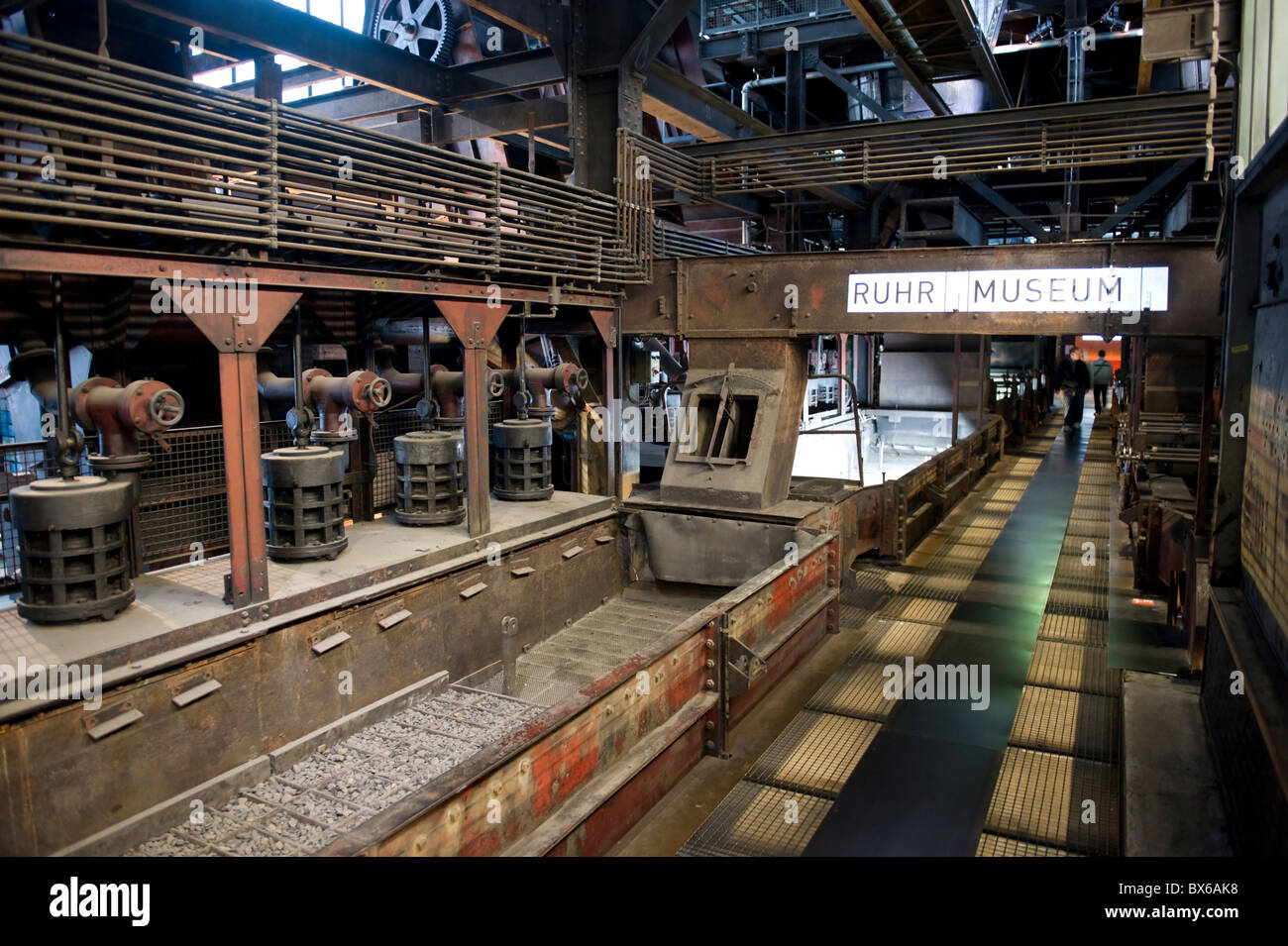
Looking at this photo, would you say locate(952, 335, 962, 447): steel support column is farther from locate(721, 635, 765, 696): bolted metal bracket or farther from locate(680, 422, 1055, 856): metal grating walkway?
locate(721, 635, 765, 696): bolted metal bracket

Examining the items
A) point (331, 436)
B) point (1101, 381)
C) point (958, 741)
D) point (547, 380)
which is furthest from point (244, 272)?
point (1101, 381)

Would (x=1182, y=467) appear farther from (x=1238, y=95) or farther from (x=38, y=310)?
(x=38, y=310)

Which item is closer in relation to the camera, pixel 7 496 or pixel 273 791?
pixel 273 791

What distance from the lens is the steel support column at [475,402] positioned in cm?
744

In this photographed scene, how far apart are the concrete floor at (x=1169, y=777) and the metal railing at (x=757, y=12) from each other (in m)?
13.6

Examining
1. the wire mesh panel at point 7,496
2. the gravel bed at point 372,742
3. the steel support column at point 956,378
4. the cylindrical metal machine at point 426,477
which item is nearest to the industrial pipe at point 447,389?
the cylindrical metal machine at point 426,477

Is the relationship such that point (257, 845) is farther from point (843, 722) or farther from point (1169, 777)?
point (1169, 777)

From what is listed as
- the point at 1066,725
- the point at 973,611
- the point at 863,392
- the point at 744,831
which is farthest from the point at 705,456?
the point at 863,392

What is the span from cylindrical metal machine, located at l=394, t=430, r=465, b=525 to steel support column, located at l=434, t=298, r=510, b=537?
623 millimetres

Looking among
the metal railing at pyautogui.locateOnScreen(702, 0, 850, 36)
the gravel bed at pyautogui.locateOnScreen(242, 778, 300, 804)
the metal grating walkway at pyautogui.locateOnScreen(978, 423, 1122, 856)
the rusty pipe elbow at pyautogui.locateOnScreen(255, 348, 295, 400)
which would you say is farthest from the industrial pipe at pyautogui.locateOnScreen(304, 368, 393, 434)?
the metal railing at pyautogui.locateOnScreen(702, 0, 850, 36)

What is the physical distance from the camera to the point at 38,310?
19.3 ft

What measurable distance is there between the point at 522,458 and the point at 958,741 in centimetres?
518

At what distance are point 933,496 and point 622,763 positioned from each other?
8865 millimetres

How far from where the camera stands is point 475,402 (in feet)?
24.6
